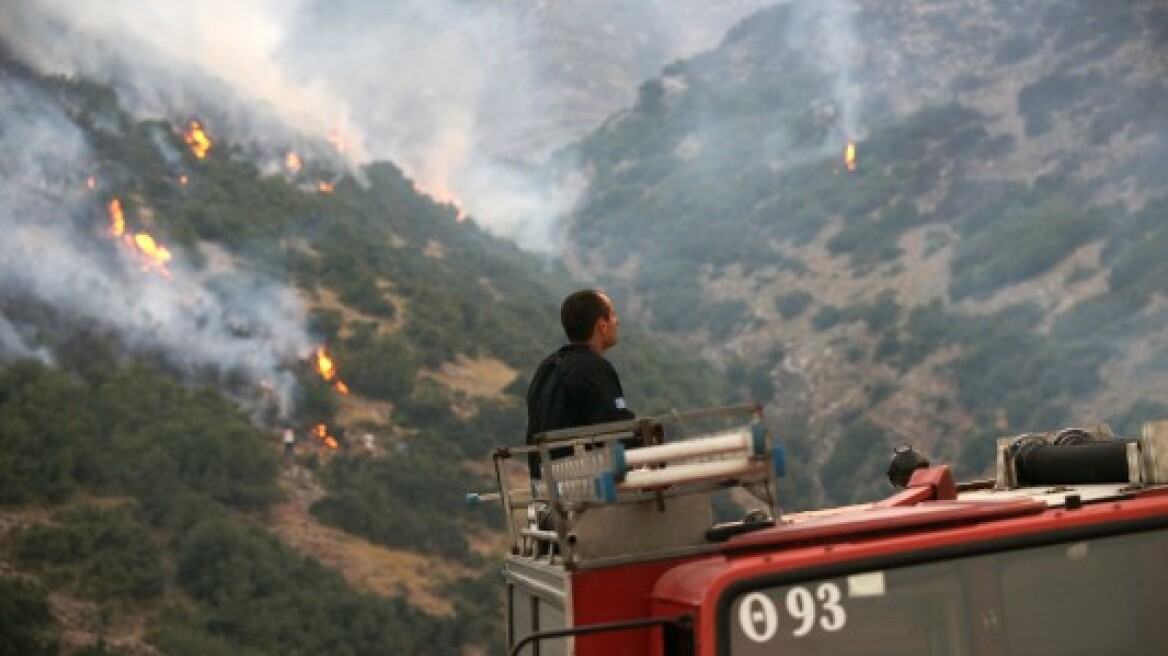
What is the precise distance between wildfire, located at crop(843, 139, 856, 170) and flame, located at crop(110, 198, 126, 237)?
45931 millimetres

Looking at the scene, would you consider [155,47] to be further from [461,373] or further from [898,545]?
[898,545]

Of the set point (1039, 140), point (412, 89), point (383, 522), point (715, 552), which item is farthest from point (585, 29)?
point (715, 552)

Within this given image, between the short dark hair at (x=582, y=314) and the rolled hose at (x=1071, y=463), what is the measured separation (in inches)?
80.0

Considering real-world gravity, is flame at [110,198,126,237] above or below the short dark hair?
above

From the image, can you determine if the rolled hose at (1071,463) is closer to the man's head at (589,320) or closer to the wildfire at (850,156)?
the man's head at (589,320)

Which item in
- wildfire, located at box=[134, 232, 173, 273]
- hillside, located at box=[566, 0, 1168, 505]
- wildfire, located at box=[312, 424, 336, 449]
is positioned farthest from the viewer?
hillside, located at box=[566, 0, 1168, 505]

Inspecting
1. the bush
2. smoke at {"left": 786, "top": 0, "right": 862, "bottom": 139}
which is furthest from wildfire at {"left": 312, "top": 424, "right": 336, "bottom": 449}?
smoke at {"left": 786, "top": 0, "right": 862, "bottom": 139}

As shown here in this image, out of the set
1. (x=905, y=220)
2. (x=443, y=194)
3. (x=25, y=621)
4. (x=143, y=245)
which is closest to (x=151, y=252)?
(x=143, y=245)

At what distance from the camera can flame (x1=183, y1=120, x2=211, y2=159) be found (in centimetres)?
6712

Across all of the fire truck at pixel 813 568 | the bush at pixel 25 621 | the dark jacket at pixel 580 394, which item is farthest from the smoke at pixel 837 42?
the fire truck at pixel 813 568

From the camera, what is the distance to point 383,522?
146 ft

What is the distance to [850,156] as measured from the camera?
8975cm

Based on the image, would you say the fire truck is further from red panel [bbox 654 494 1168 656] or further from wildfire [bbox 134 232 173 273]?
wildfire [bbox 134 232 173 273]

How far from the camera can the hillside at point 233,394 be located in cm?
3684
